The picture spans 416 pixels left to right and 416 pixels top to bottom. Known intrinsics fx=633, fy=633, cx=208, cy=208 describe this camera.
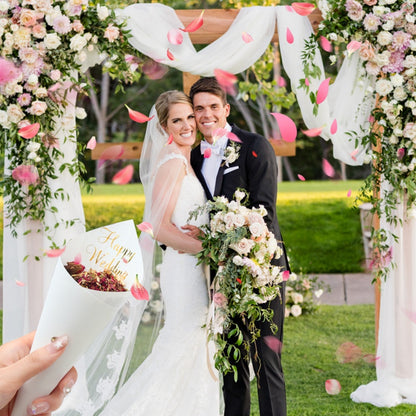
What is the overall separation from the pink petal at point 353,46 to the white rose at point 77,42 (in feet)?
5.39

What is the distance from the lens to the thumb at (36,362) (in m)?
1.09

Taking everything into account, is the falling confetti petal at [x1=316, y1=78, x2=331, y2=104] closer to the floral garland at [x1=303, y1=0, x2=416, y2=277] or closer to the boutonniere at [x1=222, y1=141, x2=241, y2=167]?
the floral garland at [x1=303, y1=0, x2=416, y2=277]

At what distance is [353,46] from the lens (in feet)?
13.0

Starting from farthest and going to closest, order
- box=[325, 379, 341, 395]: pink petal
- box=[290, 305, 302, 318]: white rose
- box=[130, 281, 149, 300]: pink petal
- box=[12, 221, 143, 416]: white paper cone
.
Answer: box=[290, 305, 302, 318]: white rose → box=[325, 379, 341, 395]: pink petal → box=[130, 281, 149, 300]: pink petal → box=[12, 221, 143, 416]: white paper cone

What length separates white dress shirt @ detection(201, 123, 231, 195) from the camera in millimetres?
3580

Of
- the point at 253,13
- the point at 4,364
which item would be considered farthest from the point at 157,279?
the point at 4,364

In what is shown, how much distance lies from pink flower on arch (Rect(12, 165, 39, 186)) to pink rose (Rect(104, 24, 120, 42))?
3.07 feet

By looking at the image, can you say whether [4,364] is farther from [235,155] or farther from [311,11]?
[311,11]

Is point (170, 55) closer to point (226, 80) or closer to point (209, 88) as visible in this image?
point (226, 80)

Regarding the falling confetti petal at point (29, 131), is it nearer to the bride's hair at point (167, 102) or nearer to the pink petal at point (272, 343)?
the bride's hair at point (167, 102)

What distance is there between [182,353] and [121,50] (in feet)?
6.43

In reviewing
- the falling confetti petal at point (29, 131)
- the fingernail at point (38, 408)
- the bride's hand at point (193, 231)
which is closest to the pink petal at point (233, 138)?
the bride's hand at point (193, 231)

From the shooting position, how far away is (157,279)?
12.7ft

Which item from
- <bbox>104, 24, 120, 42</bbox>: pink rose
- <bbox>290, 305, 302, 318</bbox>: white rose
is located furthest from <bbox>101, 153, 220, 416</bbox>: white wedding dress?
<bbox>290, 305, 302, 318</bbox>: white rose
